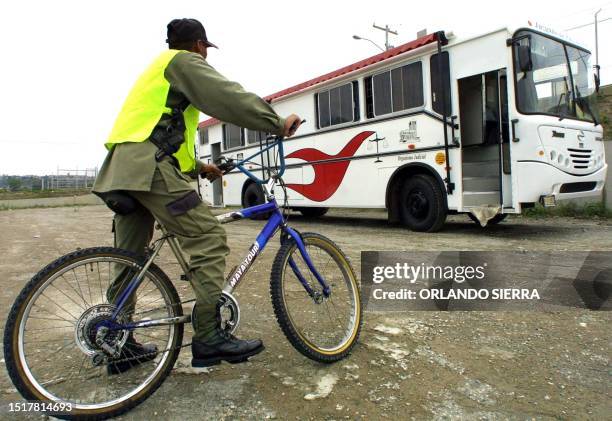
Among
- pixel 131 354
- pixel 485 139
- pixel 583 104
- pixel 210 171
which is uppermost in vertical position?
pixel 583 104

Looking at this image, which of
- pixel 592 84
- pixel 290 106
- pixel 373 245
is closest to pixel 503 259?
pixel 373 245

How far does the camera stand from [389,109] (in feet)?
25.2

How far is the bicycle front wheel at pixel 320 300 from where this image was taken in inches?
87.8

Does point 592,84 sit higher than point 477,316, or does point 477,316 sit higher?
point 592,84

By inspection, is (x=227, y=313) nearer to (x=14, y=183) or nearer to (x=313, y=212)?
(x=313, y=212)

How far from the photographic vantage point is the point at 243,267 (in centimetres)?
233

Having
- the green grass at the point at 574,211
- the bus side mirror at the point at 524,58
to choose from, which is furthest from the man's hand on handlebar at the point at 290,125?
the green grass at the point at 574,211

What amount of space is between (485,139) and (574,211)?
125 inches

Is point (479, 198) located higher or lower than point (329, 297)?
higher

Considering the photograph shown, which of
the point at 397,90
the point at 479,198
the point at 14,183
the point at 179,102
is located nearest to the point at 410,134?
the point at 397,90

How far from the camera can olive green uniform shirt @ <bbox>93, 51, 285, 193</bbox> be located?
196 centimetres

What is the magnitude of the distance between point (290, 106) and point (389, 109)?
9.86ft

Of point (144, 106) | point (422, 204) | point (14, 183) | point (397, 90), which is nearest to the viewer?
point (144, 106)

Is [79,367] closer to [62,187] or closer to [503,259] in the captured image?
[503,259]
